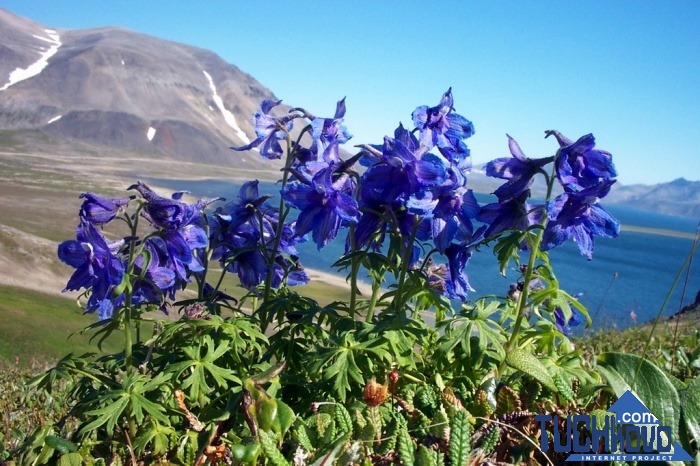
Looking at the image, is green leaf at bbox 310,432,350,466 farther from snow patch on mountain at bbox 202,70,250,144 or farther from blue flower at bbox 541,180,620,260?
snow patch on mountain at bbox 202,70,250,144

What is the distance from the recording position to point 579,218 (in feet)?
6.85

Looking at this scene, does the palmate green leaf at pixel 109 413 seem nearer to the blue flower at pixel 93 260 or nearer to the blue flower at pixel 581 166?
the blue flower at pixel 93 260

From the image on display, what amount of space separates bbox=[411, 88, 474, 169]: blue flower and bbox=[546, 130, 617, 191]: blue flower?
38 centimetres

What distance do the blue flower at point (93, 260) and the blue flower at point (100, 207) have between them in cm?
3

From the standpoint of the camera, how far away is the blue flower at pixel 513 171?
2.18m

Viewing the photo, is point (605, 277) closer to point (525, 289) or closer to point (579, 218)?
point (579, 218)

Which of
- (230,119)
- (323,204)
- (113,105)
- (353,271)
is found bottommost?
(353,271)

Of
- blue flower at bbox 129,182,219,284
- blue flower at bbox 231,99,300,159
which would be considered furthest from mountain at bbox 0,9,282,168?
blue flower at bbox 129,182,219,284

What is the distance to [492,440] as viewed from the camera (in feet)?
4.69

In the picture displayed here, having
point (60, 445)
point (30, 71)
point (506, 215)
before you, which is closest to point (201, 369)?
point (60, 445)

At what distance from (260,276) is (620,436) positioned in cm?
156

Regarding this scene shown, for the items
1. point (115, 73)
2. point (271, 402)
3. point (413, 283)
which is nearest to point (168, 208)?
point (413, 283)

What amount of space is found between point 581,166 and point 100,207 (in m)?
1.56

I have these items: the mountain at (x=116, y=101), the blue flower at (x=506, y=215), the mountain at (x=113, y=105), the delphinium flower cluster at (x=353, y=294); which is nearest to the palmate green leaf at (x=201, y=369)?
the delphinium flower cluster at (x=353, y=294)
